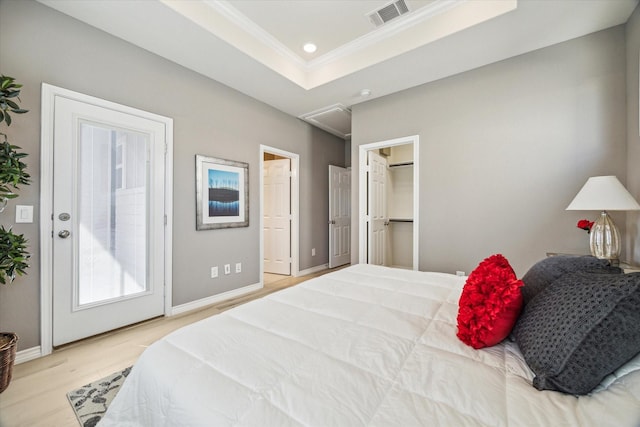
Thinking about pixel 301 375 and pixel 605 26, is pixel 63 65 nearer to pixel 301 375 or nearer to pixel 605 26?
pixel 301 375

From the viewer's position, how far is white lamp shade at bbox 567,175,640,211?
1.81 meters

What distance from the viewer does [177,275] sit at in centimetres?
295

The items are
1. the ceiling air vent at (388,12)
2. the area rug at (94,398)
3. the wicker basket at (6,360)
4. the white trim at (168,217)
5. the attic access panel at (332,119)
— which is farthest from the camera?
the attic access panel at (332,119)

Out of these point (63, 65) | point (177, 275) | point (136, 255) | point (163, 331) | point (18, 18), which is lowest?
point (163, 331)

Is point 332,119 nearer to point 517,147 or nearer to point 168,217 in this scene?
point 517,147

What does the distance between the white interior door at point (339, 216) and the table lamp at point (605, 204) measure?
362 centimetres

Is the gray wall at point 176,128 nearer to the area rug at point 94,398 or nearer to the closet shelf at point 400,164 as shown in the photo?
the area rug at point 94,398

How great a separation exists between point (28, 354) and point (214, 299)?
5.11 feet

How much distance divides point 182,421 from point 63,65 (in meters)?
2.86

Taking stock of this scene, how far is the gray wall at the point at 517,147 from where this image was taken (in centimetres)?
245

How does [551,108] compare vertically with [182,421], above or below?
above

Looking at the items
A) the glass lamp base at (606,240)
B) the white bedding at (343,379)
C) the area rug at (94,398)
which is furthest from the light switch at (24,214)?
the glass lamp base at (606,240)

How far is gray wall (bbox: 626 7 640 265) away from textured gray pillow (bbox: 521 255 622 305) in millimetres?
1458

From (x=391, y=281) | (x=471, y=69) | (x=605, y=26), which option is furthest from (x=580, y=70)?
(x=391, y=281)
